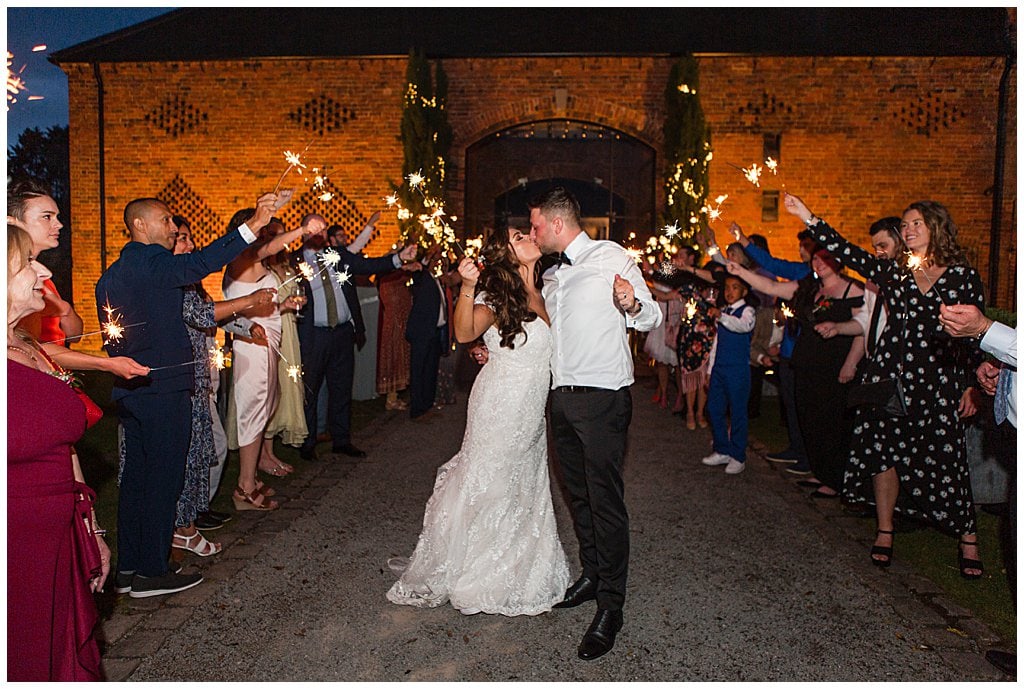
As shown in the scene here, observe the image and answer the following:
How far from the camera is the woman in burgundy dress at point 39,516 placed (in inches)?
97.7

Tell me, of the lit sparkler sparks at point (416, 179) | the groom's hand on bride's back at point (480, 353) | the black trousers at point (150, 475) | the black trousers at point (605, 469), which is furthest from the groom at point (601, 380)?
the black trousers at point (150, 475)

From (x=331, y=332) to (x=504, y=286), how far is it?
13.5 feet

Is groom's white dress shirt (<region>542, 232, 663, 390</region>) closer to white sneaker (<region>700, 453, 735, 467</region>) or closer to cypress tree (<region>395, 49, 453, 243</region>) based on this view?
white sneaker (<region>700, 453, 735, 467</region>)

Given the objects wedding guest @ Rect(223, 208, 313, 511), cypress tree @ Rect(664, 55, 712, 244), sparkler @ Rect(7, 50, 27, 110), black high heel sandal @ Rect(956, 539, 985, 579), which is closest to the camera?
sparkler @ Rect(7, 50, 27, 110)

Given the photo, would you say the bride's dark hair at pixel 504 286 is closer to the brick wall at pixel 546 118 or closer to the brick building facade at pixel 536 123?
the brick building facade at pixel 536 123

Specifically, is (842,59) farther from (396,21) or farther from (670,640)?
(670,640)

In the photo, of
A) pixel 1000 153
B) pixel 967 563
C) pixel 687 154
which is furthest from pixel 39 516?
pixel 1000 153

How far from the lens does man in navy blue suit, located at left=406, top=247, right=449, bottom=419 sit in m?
10.4

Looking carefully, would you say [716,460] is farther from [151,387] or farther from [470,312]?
[151,387]

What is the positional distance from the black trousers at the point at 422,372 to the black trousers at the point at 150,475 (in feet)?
18.5

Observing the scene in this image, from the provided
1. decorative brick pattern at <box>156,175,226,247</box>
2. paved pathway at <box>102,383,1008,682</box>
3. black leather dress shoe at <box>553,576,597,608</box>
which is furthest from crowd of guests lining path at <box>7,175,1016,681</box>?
decorative brick pattern at <box>156,175,226,247</box>

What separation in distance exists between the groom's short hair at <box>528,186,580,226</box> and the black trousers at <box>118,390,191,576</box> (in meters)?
2.28

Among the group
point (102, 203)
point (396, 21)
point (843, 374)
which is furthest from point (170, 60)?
point (843, 374)

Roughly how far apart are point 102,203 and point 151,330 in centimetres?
1633
